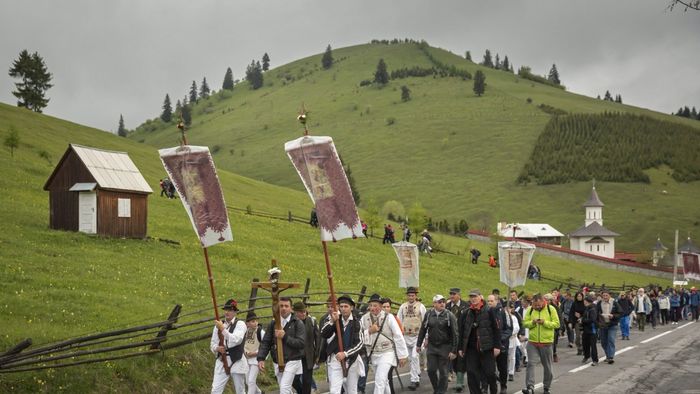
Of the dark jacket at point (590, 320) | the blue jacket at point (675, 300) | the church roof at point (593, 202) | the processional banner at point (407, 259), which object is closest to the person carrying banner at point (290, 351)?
the dark jacket at point (590, 320)

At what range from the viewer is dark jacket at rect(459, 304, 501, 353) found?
17000 millimetres

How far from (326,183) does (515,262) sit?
10.00 meters

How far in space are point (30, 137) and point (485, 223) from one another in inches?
2802

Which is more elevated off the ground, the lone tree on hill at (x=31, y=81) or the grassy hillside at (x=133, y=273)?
the lone tree on hill at (x=31, y=81)

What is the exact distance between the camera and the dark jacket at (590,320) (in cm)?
2455

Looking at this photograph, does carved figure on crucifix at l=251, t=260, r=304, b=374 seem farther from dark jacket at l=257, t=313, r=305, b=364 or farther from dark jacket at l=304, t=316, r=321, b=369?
dark jacket at l=304, t=316, r=321, b=369

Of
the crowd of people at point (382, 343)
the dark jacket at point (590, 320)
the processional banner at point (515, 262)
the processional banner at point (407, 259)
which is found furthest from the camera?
the processional banner at point (407, 259)

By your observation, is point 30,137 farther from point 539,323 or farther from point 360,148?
point 360,148

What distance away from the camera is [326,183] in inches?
615

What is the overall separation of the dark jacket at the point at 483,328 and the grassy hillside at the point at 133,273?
6.26 metres

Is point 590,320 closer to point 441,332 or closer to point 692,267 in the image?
point 441,332

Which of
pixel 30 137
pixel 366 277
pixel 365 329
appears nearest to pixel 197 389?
pixel 365 329

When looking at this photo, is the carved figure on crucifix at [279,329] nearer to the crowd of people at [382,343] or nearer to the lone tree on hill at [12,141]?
the crowd of people at [382,343]

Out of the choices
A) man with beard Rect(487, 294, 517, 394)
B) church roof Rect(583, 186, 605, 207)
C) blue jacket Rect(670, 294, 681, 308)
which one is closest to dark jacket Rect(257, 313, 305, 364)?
man with beard Rect(487, 294, 517, 394)
